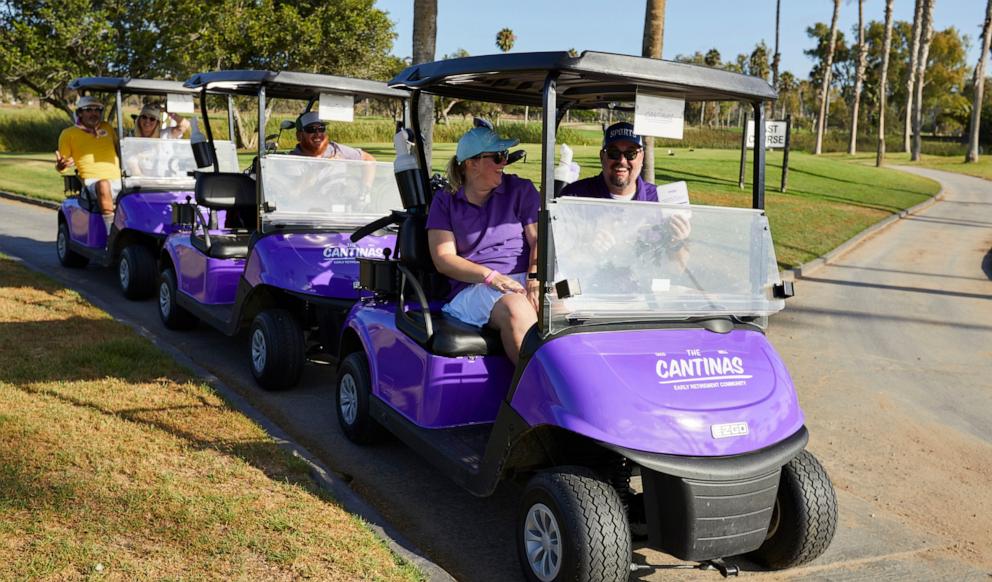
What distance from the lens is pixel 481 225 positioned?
439 centimetres

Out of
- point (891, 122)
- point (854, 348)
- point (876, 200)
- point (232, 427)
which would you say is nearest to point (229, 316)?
point (232, 427)

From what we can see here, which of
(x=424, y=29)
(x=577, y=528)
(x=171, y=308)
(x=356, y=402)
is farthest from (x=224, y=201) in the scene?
(x=577, y=528)

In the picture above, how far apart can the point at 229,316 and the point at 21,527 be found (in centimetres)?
302

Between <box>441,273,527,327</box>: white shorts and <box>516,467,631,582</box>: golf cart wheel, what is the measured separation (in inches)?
40.7

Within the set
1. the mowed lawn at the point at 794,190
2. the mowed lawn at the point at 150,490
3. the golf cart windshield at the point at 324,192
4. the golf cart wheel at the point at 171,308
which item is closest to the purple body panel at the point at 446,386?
the mowed lawn at the point at 150,490

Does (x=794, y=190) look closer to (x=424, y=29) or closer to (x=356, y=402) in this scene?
(x=424, y=29)

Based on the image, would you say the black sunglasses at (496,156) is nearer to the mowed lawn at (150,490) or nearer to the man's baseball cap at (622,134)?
the man's baseball cap at (622,134)

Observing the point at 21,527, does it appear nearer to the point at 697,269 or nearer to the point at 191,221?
the point at 697,269

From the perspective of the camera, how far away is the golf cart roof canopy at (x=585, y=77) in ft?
10.9

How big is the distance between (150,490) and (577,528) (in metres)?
1.89

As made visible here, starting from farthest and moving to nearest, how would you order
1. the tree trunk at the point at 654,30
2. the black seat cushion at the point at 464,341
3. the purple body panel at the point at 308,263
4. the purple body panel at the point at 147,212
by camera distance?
the tree trunk at the point at 654,30 → the purple body panel at the point at 147,212 → the purple body panel at the point at 308,263 → the black seat cushion at the point at 464,341

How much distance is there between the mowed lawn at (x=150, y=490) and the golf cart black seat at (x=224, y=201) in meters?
1.13

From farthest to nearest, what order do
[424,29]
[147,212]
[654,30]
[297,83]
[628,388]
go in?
[654,30] < [424,29] < [147,212] < [297,83] < [628,388]

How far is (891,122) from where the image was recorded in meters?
84.1
